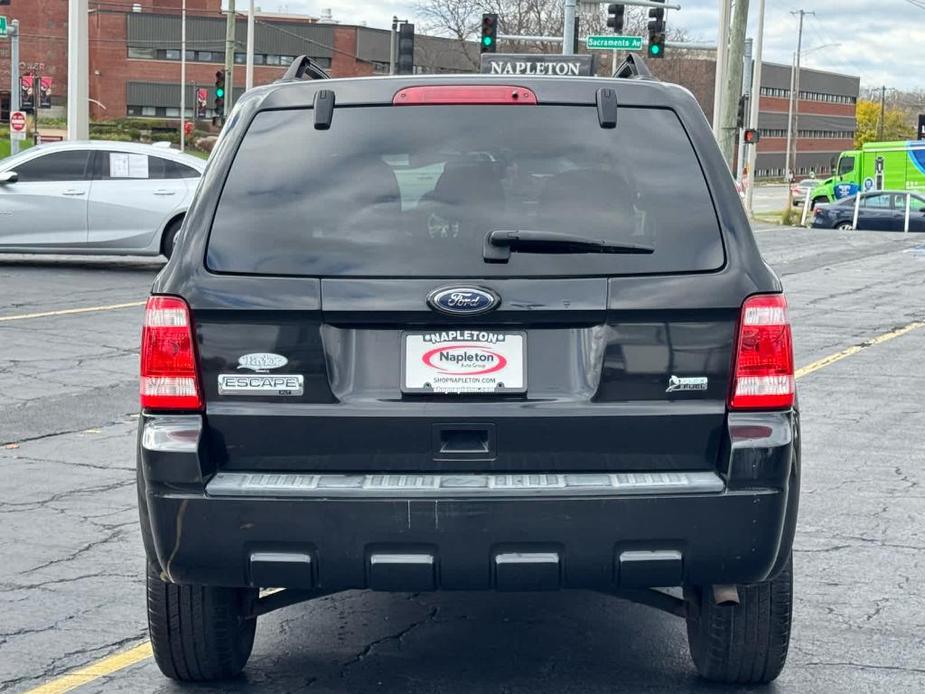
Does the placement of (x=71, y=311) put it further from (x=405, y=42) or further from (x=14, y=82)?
(x=14, y=82)

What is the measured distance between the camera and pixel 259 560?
13.0ft

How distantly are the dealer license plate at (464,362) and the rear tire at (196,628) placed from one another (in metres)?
0.97

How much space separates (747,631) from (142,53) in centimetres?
9332

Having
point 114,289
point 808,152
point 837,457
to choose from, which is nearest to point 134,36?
point 808,152

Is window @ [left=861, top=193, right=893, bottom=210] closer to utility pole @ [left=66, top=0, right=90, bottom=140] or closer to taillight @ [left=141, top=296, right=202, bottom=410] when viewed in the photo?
utility pole @ [left=66, top=0, right=90, bottom=140]

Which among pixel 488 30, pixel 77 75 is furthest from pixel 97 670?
pixel 488 30

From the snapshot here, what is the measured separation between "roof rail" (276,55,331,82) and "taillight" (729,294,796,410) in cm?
157

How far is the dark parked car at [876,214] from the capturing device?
1603 inches

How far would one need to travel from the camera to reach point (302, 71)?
5.21 m

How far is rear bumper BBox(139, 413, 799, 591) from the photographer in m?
3.91

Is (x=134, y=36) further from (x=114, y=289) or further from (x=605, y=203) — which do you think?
(x=605, y=203)

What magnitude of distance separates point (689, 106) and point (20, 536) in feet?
12.1

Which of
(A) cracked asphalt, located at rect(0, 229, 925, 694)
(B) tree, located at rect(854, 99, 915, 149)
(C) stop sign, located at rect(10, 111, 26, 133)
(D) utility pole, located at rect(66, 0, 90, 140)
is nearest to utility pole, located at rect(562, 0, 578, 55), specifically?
(C) stop sign, located at rect(10, 111, 26, 133)

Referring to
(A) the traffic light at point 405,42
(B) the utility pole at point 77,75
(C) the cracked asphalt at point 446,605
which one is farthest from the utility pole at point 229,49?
(C) the cracked asphalt at point 446,605
